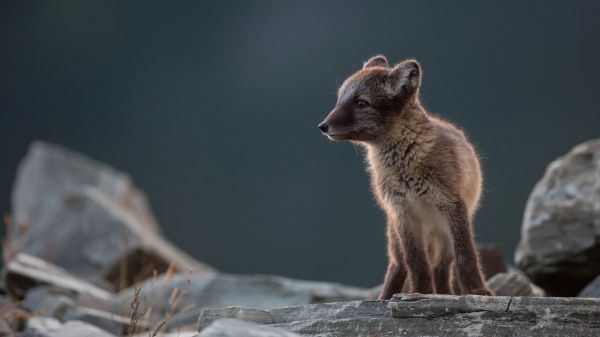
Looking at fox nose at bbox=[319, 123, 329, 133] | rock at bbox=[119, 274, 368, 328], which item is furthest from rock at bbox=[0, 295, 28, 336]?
fox nose at bbox=[319, 123, 329, 133]

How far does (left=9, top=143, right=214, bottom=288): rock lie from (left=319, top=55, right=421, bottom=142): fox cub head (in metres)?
4.34

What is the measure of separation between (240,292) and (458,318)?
4.41 metres

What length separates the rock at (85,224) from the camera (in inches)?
412

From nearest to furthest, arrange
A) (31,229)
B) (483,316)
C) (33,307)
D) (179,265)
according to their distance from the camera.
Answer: (483,316) < (33,307) < (179,265) < (31,229)

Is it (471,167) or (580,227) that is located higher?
(471,167)

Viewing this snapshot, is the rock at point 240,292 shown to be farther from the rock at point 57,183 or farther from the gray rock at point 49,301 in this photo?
A: the rock at point 57,183

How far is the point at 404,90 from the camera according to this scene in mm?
4746

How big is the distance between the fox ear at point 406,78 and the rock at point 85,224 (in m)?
4.62

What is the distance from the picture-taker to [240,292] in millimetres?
8094

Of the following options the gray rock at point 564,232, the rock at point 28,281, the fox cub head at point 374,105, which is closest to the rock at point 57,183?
the rock at point 28,281

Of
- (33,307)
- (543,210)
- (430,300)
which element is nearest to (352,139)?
(430,300)

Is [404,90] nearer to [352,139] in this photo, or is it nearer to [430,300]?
[352,139]

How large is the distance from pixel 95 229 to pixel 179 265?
1561 mm

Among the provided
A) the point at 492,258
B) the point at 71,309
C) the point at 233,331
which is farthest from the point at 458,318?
the point at 71,309
